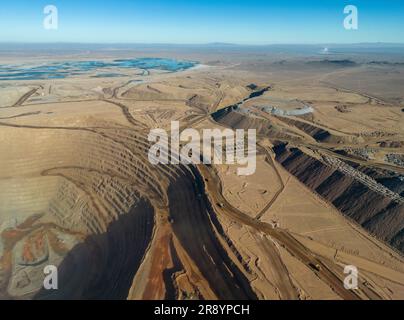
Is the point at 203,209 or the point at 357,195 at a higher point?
the point at 357,195

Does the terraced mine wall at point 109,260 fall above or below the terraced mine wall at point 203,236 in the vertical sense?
below

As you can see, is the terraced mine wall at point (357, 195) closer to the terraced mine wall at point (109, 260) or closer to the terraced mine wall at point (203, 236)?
the terraced mine wall at point (203, 236)

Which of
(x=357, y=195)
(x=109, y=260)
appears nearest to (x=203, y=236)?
(x=109, y=260)

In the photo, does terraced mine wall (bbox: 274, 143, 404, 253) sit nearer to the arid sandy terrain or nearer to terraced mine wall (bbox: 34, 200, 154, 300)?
the arid sandy terrain

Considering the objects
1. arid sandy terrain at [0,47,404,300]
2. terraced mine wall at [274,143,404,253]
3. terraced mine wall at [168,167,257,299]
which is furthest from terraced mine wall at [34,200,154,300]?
terraced mine wall at [274,143,404,253]

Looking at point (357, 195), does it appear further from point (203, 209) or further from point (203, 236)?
point (203, 236)

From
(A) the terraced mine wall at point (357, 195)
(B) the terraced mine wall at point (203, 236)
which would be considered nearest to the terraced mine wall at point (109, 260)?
(B) the terraced mine wall at point (203, 236)
